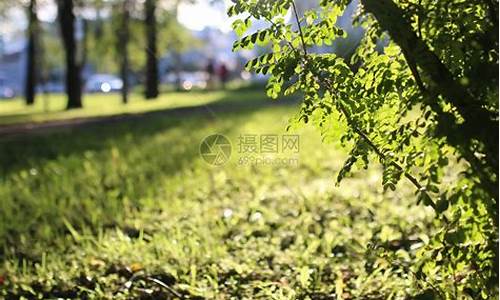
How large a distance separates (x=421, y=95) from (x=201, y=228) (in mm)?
2920

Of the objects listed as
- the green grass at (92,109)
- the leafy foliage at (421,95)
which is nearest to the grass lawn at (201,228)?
the leafy foliage at (421,95)

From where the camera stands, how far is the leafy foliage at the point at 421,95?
6.83 feet

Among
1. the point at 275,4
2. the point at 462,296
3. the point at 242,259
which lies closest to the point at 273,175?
the point at 242,259

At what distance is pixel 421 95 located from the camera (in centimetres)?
228

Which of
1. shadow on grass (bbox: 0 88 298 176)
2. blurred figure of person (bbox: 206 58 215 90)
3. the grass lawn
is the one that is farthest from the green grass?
the grass lawn

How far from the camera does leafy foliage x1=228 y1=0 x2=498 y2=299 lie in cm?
208

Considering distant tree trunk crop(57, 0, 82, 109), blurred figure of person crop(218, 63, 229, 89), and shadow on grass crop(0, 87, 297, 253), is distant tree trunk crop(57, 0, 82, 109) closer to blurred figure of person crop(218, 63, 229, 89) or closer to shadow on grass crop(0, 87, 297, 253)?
shadow on grass crop(0, 87, 297, 253)

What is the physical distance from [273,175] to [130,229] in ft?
8.13

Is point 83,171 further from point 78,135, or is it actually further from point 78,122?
point 78,122

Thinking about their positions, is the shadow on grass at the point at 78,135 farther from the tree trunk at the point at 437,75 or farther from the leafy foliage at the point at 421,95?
the tree trunk at the point at 437,75

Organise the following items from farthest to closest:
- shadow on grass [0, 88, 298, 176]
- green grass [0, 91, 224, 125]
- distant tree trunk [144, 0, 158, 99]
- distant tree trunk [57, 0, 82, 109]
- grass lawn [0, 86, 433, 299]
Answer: distant tree trunk [144, 0, 158, 99]
distant tree trunk [57, 0, 82, 109]
green grass [0, 91, 224, 125]
shadow on grass [0, 88, 298, 176]
grass lawn [0, 86, 433, 299]

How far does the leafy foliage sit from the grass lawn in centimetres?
18

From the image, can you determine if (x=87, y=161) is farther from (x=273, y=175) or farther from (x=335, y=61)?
(x=335, y=61)

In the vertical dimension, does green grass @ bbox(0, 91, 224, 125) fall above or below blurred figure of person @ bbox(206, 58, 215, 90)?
below
